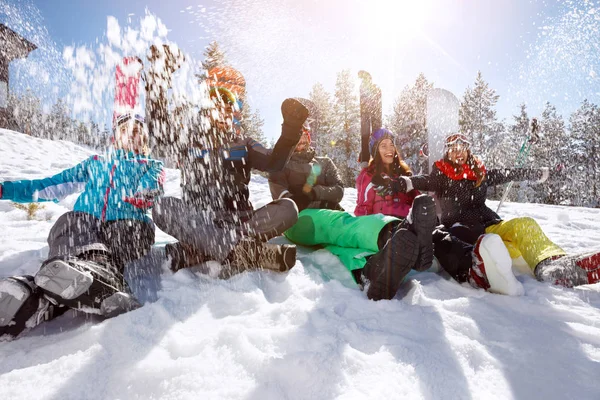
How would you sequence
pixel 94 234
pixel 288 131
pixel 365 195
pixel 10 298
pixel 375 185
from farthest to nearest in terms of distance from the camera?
pixel 365 195 < pixel 375 185 < pixel 288 131 < pixel 94 234 < pixel 10 298

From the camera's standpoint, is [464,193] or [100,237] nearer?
[100,237]

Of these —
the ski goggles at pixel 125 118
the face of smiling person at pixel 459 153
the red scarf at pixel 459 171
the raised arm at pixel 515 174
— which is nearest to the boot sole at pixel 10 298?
the ski goggles at pixel 125 118

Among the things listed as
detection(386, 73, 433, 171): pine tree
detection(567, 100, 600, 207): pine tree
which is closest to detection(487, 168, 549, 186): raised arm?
detection(386, 73, 433, 171): pine tree

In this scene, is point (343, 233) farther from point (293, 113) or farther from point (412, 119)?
point (412, 119)

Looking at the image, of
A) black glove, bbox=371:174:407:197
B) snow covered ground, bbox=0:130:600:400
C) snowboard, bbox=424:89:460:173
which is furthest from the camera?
snowboard, bbox=424:89:460:173

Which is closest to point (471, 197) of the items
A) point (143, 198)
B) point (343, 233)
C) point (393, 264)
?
point (343, 233)

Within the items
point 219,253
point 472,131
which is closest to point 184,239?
point 219,253

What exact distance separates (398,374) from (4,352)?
1688mm

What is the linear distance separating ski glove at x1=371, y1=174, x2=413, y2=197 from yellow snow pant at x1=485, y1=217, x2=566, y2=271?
912mm

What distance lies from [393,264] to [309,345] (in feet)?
2.70

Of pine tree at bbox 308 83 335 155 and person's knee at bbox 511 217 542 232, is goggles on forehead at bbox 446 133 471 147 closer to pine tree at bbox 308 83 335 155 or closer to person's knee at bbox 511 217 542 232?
person's knee at bbox 511 217 542 232

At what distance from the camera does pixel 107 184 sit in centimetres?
258

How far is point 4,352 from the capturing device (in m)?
1.43

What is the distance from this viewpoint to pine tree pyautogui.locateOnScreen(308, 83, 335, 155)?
2634 cm
